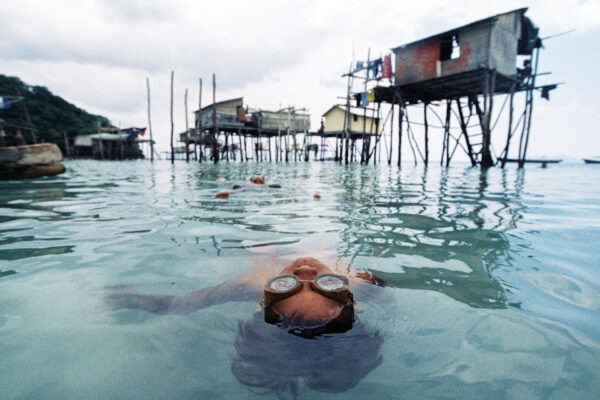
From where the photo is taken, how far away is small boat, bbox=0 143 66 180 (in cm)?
959

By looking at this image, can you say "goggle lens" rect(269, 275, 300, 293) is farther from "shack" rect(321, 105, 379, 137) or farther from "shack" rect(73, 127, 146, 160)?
"shack" rect(73, 127, 146, 160)

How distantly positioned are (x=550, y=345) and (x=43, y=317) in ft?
9.48

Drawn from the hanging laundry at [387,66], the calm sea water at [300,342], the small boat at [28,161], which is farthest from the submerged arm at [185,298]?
the hanging laundry at [387,66]

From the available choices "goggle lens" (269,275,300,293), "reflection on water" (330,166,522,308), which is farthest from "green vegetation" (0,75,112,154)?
"goggle lens" (269,275,300,293)

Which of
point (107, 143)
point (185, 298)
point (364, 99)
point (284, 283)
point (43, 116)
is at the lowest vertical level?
point (185, 298)

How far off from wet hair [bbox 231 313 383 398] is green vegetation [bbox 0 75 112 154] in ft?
138

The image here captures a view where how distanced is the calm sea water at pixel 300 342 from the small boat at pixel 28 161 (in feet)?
22.1

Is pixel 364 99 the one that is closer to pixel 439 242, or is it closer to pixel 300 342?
pixel 439 242

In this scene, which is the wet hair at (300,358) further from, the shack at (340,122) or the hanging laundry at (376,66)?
the shack at (340,122)

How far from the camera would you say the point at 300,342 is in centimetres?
158

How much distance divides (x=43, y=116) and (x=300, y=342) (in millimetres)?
51778

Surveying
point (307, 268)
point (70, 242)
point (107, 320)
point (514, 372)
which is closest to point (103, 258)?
point (70, 242)

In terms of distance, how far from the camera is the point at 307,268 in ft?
6.54

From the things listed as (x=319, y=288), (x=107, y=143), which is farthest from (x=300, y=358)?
(x=107, y=143)
